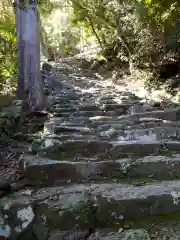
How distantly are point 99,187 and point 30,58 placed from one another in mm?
3965

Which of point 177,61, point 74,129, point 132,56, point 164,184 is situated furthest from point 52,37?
point 164,184

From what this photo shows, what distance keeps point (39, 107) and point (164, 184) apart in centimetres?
386

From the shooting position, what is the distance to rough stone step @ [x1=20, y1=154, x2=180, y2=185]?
3.09m

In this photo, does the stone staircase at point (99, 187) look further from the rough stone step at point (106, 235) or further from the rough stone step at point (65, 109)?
the rough stone step at point (65, 109)

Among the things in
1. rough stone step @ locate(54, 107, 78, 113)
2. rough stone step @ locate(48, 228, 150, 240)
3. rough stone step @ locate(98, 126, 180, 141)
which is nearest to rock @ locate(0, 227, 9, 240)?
rough stone step @ locate(48, 228, 150, 240)

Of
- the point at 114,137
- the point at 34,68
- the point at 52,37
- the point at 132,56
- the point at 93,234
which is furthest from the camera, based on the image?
the point at 52,37

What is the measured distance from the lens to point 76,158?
3512mm

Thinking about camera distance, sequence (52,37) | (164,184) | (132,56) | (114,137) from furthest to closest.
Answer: (52,37)
(132,56)
(114,137)
(164,184)

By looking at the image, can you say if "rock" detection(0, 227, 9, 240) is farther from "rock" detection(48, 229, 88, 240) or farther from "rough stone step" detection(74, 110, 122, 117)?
"rough stone step" detection(74, 110, 122, 117)

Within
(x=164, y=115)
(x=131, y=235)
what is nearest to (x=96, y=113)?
(x=164, y=115)

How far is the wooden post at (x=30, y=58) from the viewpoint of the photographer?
20.0 ft

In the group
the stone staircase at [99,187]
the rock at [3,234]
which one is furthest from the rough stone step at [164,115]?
the rock at [3,234]

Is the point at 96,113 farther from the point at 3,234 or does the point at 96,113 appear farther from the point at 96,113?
the point at 3,234

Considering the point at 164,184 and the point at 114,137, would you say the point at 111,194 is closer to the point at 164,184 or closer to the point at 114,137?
the point at 164,184
